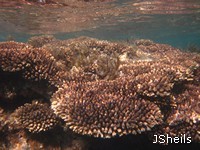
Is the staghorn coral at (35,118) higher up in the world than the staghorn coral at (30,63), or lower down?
lower down

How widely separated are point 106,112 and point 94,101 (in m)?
0.45

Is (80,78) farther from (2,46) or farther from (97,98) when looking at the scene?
(2,46)

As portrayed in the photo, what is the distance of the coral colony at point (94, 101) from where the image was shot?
15.3ft

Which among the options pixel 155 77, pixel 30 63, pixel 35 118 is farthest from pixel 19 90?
pixel 155 77

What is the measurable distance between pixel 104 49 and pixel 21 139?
6448 mm

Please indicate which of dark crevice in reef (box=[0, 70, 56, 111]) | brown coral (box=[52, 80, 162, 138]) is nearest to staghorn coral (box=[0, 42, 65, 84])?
dark crevice in reef (box=[0, 70, 56, 111])

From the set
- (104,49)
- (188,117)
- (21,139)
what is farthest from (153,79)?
(104,49)

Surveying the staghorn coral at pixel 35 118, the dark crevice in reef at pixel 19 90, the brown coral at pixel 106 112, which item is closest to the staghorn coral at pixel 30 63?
the dark crevice in reef at pixel 19 90

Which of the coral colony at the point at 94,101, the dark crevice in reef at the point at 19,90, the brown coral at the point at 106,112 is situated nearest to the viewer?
the brown coral at the point at 106,112

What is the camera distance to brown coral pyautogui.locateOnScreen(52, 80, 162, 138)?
4543 millimetres
